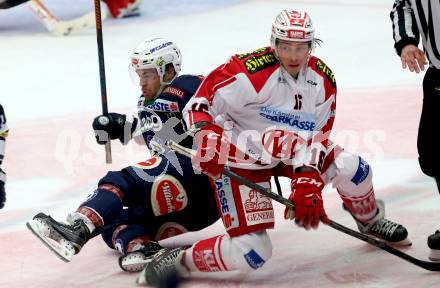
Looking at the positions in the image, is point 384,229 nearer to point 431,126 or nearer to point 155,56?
point 431,126

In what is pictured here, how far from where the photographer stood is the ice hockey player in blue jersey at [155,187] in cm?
411

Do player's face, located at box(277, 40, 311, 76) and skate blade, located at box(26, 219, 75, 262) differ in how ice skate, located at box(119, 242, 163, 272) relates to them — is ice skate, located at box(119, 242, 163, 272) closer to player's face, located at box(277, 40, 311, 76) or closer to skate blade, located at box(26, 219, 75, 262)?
skate blade, located at box(26, 219, 75, 262)

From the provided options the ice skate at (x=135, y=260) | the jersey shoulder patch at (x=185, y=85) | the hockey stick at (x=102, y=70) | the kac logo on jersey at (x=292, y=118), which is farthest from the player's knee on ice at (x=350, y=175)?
the hockey stick at (x=102, y=70)

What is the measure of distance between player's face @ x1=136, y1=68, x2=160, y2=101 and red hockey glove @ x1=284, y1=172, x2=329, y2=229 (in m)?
0.85

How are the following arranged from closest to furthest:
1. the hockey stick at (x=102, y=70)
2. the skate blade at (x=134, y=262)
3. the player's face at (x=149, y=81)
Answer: the skate blade at (x=134, y=262) < the player's face at (x=149, y=81) < the hockey stick at (x=102, y=70)

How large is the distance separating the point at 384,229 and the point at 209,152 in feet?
2.96

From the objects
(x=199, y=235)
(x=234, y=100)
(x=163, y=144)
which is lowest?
(x=199, y=235)

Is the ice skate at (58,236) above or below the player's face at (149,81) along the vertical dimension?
below

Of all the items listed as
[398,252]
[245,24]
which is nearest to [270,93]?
[398,252]

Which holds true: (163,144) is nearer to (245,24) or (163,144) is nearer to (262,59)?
(262,59)

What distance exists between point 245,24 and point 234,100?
4.68 metres

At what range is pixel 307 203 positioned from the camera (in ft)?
12.2

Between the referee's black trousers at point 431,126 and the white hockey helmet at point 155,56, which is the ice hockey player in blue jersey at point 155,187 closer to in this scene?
the white hockey helmet at point 155,56

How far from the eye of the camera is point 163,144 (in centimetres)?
436
